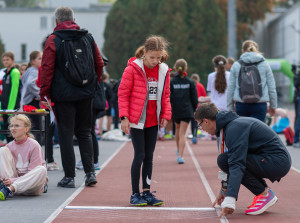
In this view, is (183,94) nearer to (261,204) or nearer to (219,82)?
(219,82)

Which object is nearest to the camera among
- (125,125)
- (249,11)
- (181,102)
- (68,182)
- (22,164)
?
(125,125)

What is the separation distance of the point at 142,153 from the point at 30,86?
455 cm

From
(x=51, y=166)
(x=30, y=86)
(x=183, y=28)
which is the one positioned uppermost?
(x=183, y=28)

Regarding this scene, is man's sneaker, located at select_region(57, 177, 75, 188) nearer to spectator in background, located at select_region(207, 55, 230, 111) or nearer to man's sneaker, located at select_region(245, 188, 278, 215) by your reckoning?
man's sneaker, located at select_region(245, 188, 278, 215)

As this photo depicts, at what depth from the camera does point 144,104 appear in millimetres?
6973

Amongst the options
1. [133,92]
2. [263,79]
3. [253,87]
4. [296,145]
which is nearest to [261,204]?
[133,92]

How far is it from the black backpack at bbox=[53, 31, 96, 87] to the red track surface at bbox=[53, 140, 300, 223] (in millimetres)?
1377

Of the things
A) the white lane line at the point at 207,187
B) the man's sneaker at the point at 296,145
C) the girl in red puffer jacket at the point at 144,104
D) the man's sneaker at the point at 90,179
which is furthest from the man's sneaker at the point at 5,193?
the man's sneaker at the point at 296,145

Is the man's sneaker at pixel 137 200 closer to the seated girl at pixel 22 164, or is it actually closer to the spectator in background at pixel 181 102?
the seated girl at pixel 22 164

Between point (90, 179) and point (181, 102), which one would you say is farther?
point (181, 102)

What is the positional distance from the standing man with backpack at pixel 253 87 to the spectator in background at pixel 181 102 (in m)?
2.07

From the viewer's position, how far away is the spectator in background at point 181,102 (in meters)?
12.1

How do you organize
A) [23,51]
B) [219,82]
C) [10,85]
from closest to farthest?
1. [10,85]
2. [219,82]
3. [23,51]

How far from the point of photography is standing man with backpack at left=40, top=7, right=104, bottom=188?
7.82 metres
